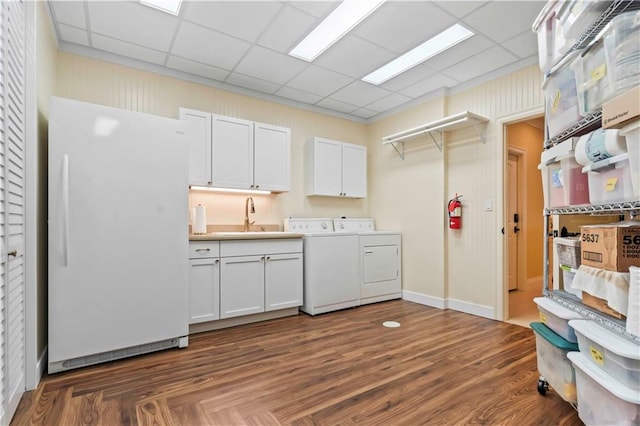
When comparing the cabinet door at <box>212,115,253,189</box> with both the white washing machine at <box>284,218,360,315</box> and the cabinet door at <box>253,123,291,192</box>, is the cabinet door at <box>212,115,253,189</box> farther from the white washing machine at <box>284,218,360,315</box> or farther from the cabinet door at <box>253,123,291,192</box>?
the white washing machine at <box>284,218,360,315</box>

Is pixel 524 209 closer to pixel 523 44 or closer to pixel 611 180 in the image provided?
pixel 523 44

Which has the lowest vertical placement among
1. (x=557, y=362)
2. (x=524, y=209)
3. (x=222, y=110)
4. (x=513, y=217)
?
(x=557, y=362)

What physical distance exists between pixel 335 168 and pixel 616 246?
11.0 ft

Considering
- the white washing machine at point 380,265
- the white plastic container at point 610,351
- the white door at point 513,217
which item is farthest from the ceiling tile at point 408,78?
the white plastic container at point 610,351

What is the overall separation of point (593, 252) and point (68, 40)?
4071 mm

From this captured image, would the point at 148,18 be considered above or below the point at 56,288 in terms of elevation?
above

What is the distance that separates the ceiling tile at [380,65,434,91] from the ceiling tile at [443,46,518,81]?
0.22m

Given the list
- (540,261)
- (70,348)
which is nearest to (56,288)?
(70,348)

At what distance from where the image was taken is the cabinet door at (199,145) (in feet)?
10.8

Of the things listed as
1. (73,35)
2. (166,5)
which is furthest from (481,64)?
(73,35)

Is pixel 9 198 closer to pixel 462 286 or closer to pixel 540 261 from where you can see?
pixel 462 286

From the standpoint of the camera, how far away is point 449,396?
191cm

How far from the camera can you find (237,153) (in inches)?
141

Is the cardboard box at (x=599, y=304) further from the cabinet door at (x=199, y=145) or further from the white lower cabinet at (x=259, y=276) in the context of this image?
the cabinet door at (x=199, y=145)
